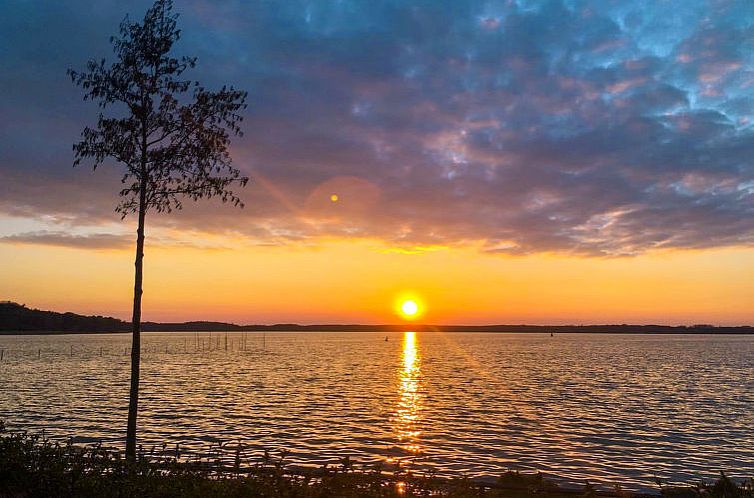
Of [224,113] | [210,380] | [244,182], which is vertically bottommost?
[210,380]

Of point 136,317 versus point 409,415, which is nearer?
point 136,317

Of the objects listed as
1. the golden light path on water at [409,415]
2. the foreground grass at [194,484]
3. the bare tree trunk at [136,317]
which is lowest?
the golden light path on water at [409,415]

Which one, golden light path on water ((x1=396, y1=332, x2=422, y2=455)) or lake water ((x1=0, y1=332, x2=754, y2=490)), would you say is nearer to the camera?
lake water ((x1=0, y1=332, x2=754, y2=490))

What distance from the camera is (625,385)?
3292 inches

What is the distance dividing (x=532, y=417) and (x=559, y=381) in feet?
131

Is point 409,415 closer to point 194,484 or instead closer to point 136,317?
point 136,317

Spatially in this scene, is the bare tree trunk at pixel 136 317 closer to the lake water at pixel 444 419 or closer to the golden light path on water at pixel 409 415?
the lake water at pixel 444 419

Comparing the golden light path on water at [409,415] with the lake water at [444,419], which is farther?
the golden light path on water at [409,415]

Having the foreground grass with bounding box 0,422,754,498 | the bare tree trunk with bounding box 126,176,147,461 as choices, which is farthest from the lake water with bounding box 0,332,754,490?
the bare tree trunk with bounding box 126,176,147,461

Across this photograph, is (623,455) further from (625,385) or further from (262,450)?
(625,385)

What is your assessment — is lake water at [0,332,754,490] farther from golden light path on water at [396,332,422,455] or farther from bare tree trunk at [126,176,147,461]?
bare tree trunk at [126,176,147,461]

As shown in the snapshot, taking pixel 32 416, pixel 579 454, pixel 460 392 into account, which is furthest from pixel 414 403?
pixel 32 416

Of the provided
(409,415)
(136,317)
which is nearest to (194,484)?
(136,317)

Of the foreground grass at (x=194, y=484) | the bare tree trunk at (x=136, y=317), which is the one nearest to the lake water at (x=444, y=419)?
the foreground grass at (x=194, y=484)
